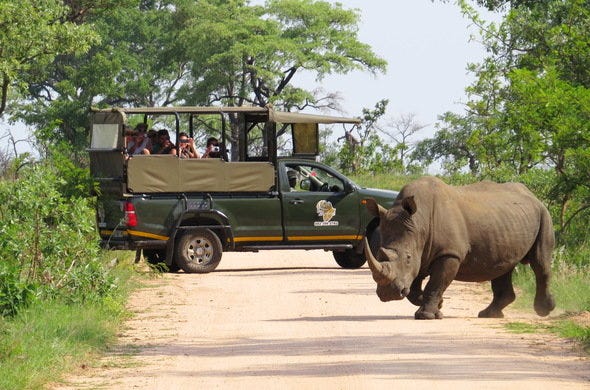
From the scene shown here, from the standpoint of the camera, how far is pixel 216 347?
13.6m

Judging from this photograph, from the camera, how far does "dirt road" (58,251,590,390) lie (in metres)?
11.4

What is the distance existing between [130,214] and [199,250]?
1.38 meters

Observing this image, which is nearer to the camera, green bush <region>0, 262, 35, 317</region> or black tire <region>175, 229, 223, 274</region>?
green bush <region>0, 262, 35, 317</region>

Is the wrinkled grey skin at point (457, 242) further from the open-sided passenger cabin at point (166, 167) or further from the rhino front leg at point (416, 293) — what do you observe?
the open-sided passenger cabin at point (166, 167)

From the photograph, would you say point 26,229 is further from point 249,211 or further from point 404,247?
point 249,211

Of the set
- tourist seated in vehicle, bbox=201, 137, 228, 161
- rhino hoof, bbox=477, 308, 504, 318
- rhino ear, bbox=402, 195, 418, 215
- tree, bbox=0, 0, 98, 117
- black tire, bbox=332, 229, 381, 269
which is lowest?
rhino hoof, bbox=477, 308, 504, 318

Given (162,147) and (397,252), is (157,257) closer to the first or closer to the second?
(162,147)

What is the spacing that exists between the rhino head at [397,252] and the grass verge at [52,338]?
277 centimetres

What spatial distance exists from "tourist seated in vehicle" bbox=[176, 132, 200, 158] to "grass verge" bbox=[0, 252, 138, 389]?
691 centimetres

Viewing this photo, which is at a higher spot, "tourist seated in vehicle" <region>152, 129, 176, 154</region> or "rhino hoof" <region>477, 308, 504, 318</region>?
"tourist seated in vehicle" <region>152, 129, 176, 154</region>

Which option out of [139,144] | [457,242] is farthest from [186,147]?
[457,242]

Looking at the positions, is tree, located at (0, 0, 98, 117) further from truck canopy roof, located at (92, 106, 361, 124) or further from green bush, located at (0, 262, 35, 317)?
green bush, located at (0, 262, 35, 317)

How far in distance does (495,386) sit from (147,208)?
12.6 m

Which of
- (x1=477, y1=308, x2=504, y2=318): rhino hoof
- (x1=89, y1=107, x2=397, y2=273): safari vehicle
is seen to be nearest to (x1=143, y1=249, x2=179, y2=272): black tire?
(x1=89, y1=107, x2=397, y2=273): safari vehicle
